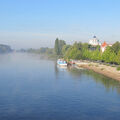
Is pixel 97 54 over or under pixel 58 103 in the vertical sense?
over

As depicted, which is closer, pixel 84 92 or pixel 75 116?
pixel 75 116

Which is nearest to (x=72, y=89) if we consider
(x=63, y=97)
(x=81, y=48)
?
(x=63, y=97)

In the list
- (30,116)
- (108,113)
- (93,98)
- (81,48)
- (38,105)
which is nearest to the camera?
(30,116)

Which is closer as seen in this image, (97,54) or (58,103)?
(58,103)

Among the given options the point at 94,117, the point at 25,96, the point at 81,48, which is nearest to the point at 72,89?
the point at 25,96

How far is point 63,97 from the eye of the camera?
4262cm

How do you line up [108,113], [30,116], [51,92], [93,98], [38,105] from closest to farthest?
[30,116] → [108,113] → [38,105] → [93,98] → [51,92]

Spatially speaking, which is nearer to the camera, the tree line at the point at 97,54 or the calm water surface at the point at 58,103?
the calm water surface at the point at 58,103

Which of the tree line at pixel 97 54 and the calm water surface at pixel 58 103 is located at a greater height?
the tree line at pixel 97 54

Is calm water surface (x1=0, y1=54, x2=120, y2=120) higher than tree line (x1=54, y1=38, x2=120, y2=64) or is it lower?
lower

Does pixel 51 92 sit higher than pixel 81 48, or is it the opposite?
pixel 81 48

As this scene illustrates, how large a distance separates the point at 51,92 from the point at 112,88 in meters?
16.1

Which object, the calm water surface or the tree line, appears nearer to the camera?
the calm water surface

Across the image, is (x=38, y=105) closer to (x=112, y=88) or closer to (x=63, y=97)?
(x=63, y=97)
